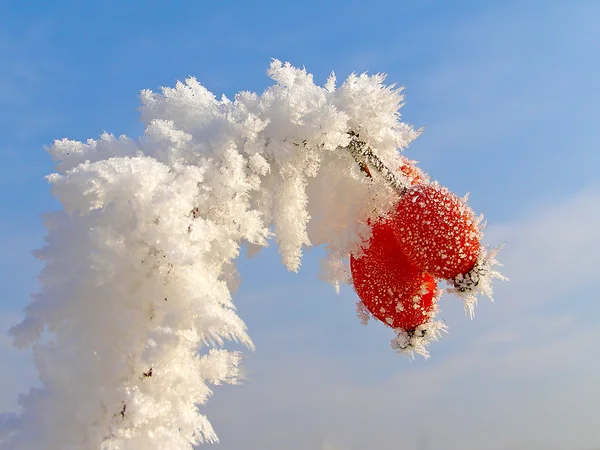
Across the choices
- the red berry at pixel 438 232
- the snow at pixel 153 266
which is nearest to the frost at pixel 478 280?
the red berry at pixel 438 232

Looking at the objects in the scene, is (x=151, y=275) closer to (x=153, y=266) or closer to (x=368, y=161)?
(x=153, y=266)

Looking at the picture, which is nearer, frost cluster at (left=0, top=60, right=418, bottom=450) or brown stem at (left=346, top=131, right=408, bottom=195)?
frost cluster at (left=0, top=60, right=418, bottom=450)

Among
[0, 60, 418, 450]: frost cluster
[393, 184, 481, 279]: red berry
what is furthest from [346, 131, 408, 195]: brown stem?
[0, 60, 418, 450]: frost cluster

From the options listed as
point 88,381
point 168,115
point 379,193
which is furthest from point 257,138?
point 88,381

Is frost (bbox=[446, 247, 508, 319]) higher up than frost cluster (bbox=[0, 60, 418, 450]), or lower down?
higher up

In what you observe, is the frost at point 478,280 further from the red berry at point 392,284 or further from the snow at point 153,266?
the snow at point 153,266

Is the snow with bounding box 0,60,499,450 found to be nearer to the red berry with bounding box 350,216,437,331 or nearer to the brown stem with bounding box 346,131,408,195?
the brown stem with bounding box 346,131,408,195
